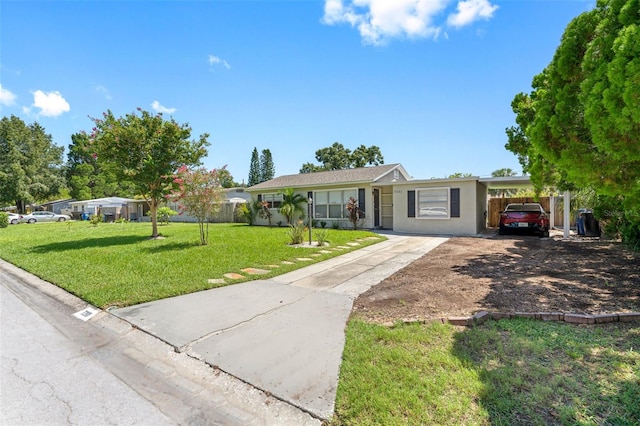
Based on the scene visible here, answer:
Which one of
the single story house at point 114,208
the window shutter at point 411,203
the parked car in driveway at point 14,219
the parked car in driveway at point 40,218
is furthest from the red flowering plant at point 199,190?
the parked car in driveway at point 40,218

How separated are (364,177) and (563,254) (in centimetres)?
1058

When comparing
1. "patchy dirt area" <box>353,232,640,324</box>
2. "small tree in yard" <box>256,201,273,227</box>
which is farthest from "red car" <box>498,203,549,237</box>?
"small tree in yard" <box>256,201,273,227</box>

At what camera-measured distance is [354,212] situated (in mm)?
16562

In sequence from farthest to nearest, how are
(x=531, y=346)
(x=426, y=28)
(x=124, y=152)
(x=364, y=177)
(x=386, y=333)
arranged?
(x=364, y=177) < (x=124, y=152) < (x=426, y=28) < (x=386, y=333) < (x=531, y=346)

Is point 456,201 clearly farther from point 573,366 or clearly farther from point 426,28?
point 573,366

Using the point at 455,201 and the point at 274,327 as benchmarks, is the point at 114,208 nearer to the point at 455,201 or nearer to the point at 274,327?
the point at 455,201

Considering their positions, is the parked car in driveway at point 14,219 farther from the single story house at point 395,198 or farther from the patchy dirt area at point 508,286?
the patchy dirt area at point 508,286

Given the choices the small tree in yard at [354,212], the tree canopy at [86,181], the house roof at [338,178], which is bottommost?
the small tree in yard at [354,212]

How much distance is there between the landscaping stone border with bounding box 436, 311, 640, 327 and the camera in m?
3.66

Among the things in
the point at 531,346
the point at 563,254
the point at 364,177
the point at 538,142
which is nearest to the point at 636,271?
Answer: the point at 563,254

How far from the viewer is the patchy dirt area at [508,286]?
166 inches

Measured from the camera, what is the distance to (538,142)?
15.2ft

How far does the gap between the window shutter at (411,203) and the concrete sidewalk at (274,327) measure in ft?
29.6

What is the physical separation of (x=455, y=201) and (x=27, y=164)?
55.8 metres
